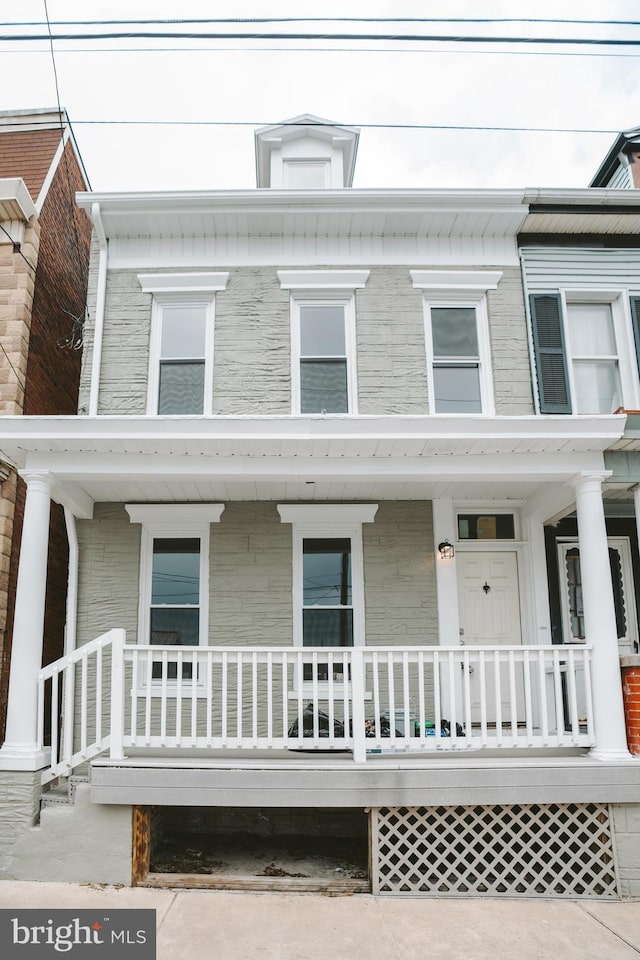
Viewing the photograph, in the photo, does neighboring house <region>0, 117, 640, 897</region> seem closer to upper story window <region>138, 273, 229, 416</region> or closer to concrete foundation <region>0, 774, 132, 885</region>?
upper story window <region>138, 273, 229, 416</region>

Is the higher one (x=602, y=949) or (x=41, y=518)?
(x=41, y=518)

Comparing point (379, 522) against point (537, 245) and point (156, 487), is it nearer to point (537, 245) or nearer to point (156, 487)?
point (156, 487)

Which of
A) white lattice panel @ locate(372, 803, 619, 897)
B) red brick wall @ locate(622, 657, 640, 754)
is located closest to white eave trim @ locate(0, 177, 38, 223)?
white lattice panel @ locate(372, 803, 619, 897)

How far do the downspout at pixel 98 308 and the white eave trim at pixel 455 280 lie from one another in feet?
11.7

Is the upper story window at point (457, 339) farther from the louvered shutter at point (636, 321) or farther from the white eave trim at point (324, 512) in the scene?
the louvered shutter at point (636, 321)

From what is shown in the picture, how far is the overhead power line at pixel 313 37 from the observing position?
568 cm

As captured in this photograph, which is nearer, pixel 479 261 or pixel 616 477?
pixel 616 477

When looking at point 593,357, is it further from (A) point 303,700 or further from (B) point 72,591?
(B) point 72,591

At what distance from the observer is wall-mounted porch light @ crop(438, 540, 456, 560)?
774 cm

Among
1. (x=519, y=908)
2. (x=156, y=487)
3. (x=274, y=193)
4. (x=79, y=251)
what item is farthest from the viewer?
(x=79, y=251)

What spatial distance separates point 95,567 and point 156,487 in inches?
47.7

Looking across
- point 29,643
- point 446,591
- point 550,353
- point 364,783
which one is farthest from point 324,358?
point 364,783

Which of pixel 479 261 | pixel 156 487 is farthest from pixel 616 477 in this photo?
pixel 156 487

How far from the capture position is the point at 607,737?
5.95 metres
